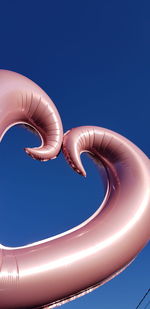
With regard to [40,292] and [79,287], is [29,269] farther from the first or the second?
[79,287]

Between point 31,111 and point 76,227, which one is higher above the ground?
point 31,111

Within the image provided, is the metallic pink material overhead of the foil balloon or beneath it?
overhead

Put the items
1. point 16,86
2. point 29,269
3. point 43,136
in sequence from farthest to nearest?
1. point 43,136
2. point 16,86
3. point 29,269

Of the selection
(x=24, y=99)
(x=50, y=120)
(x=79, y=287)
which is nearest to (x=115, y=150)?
(x=50, y=120)

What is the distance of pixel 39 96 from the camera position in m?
3.94

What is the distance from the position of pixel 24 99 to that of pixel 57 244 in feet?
4.82

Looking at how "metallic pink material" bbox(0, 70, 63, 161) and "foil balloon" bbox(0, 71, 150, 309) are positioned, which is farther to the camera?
"metallic pink material" bbox(0, 70, 63, 161)

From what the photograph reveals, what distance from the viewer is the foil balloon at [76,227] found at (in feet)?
10.9

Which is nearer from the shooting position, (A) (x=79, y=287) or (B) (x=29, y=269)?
(B) (x=29, y=269)

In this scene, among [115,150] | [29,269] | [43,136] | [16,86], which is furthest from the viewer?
[115,150]

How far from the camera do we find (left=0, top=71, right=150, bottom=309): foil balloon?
3330 mm

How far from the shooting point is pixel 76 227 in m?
3.88

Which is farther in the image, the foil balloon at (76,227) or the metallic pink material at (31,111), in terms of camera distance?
the metallic pink material at (31,111)

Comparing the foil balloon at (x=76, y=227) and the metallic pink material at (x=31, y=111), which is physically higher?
the metallic pink material at (x=31, y=111)
